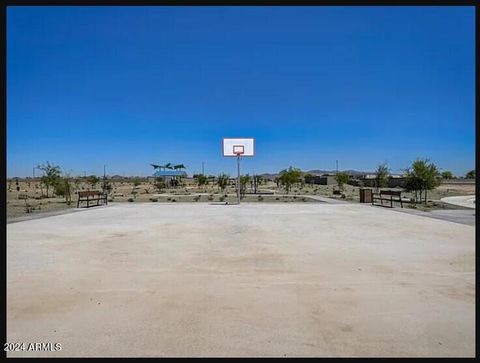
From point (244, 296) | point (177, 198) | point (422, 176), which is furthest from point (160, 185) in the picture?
point (244, 296)

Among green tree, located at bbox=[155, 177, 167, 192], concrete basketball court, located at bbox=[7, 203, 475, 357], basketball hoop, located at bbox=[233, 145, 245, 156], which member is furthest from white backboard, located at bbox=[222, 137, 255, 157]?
green tree, located at bbox=[155, 177, 167, 192]

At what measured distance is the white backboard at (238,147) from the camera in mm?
24547

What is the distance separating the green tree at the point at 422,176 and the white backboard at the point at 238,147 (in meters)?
11.0

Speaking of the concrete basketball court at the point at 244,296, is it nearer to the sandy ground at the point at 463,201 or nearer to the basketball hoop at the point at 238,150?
the sandy ground at the point at 463,201

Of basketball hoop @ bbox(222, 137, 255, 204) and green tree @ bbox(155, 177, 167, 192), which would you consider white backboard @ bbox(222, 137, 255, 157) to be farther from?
green tree @ bbox(155, 177, 167, 192)

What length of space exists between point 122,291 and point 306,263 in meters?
3.18

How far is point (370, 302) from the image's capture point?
410cm

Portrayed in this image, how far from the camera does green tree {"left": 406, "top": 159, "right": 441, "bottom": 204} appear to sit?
69.0ft

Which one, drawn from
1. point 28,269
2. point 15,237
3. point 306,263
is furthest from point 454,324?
point 15,237

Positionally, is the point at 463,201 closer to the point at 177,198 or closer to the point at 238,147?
the point at 238,147

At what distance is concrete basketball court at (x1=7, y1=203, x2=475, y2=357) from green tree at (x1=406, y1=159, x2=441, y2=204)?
14600 mm

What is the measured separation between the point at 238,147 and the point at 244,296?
20738 millimetres
